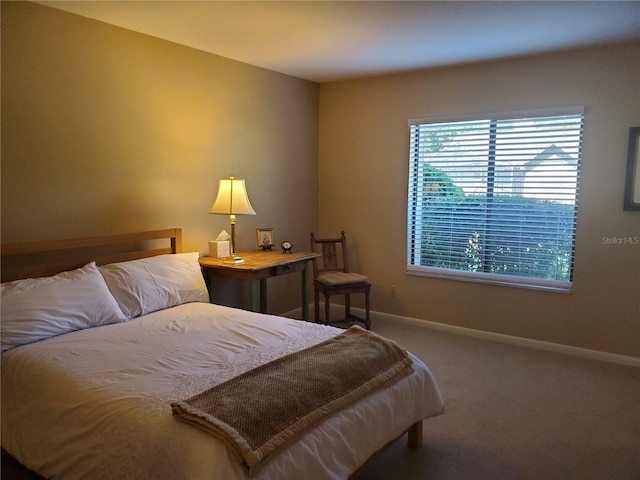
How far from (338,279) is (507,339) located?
1.60 metres

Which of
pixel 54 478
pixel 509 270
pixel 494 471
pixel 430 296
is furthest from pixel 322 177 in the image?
pixel 54 478

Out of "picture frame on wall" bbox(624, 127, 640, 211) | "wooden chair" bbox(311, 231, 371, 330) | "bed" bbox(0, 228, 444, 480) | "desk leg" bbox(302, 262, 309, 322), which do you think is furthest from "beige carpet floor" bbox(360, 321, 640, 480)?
"picture frame on wall" bbox(624, 127, 640, 211)

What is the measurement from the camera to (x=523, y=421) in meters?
2.84

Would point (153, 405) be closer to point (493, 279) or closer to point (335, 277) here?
point (335, 277)

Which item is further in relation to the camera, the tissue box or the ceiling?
the tissue box

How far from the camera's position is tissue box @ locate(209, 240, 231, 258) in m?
3.83

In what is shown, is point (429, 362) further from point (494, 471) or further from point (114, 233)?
point (114, 233)

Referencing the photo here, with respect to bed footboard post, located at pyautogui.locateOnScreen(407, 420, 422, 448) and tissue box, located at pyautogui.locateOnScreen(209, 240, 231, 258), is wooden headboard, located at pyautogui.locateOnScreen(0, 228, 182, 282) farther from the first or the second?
bed footboard post, located at pyautogui.locateOnScreen(407, 420, 422, 448)

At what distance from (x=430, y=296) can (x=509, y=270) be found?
790 mm

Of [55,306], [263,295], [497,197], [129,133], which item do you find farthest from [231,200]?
[497,197]

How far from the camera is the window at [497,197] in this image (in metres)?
3.93

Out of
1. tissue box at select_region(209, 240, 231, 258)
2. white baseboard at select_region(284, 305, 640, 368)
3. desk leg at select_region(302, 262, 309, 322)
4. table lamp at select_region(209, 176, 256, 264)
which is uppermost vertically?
table lamp at select_region(209, 176, 256, 264)

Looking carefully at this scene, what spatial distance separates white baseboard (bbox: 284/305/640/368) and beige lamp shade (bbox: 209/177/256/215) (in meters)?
1.59

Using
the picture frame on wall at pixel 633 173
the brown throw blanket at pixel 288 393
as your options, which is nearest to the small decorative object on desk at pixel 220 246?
the brown throw blanket at pixel 288 393
